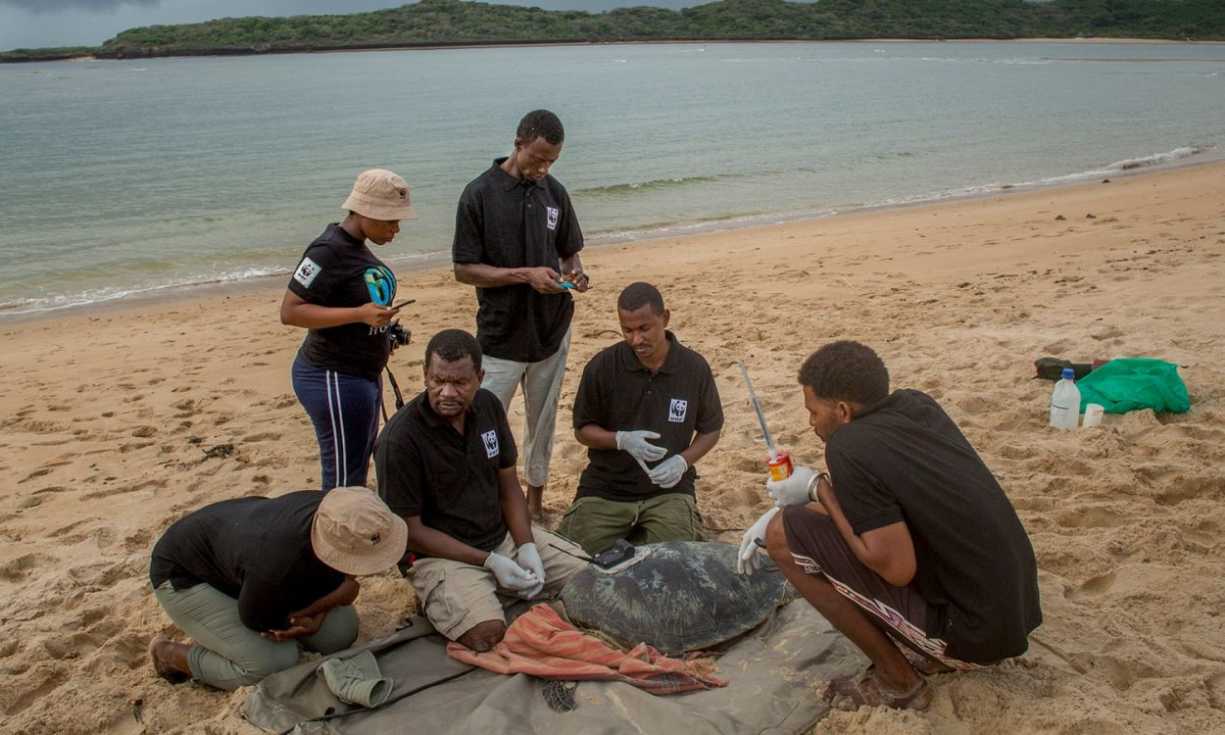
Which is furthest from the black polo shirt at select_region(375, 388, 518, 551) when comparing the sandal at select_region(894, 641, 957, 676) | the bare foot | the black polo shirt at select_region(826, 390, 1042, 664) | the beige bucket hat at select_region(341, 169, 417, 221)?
the sandal at select_region(894, 641, 957, 676)

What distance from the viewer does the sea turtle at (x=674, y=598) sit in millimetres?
3568

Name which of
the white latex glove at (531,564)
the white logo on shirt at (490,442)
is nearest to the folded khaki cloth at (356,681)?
the white latex glove at (531,564)

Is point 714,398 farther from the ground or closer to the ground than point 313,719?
farther from the ground

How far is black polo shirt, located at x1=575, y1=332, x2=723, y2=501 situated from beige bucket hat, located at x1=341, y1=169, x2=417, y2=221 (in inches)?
42.8

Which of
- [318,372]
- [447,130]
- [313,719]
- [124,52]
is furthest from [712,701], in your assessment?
[124,52]

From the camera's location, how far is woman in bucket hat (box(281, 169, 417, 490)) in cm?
384

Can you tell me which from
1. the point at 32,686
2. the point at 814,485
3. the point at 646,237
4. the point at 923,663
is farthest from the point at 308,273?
the point at 646,237

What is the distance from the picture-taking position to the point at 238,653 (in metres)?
3.40

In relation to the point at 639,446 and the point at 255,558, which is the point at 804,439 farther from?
the point at 255,558

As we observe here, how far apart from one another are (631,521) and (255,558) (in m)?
1.67

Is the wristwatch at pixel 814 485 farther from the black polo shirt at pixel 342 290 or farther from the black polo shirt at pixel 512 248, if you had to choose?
the black polo shirt at pixel 342 290

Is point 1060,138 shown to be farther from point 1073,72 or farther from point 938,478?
point 1073,72

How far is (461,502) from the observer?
12.6ft

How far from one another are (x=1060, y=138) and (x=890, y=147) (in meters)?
4.35
